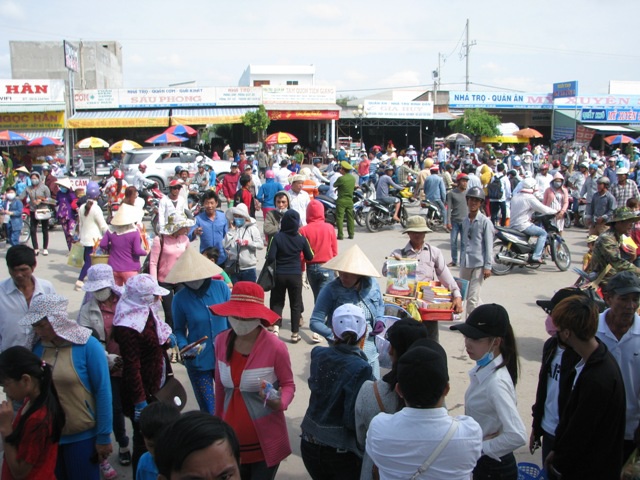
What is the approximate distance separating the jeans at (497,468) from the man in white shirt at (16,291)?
124 inches

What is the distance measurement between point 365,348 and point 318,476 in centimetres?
113

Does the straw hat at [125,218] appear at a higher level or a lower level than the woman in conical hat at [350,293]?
higher

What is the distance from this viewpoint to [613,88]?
2042 inches

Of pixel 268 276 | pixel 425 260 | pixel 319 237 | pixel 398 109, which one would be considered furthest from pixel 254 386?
pixel 398 109

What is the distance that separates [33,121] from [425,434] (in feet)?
108

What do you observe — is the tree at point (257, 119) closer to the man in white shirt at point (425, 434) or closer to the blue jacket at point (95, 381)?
the blue jacket at point (95, 381)

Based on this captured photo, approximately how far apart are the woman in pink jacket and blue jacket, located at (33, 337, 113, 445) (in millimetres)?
647

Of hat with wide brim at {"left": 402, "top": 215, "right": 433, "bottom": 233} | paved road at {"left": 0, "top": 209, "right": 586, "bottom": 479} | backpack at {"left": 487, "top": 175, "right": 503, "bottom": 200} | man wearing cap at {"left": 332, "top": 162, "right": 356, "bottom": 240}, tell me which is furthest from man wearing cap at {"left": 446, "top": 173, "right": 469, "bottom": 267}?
hat with wide brim at {"left": 402, "top": 215, "right": 433, "bottom": 233}

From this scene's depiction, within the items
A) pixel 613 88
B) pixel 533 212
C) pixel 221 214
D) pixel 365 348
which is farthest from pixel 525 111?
pixel 365 348

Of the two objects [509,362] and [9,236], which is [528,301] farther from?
[9,236]

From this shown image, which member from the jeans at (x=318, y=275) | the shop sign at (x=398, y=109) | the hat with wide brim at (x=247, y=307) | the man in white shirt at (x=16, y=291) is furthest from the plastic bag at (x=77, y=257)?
the shop sign at (x=398, y=109)

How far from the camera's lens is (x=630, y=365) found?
350 cm

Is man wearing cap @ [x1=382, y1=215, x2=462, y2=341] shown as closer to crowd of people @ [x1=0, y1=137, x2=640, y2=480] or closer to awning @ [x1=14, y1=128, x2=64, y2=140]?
crowd of people @ [x1=0, y1=137, x2=640, y2=480]

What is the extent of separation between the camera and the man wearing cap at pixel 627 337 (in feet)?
11.3
